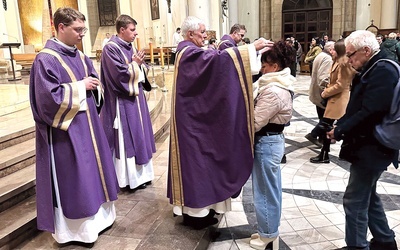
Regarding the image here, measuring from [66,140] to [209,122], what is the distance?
3.27 feet

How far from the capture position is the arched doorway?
698 inches

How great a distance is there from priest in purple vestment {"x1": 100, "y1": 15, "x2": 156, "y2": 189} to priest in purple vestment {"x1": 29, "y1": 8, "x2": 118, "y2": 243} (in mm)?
701

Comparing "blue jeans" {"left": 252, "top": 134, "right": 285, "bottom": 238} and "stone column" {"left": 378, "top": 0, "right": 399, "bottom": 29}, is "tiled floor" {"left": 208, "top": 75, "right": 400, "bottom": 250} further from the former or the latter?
"stone column" {"left": 378, "top": 0, "right": 399, "bottom": 29}

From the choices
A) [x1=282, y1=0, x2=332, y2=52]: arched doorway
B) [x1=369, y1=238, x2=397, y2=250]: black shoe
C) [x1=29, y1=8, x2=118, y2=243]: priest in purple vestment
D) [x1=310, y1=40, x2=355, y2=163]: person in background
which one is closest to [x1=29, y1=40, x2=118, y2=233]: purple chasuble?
Answer: [x1=29, y1=8, x2=118, y2=243]: priest in purple vestment

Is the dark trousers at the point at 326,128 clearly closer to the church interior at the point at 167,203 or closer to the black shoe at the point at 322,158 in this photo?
the black shoe at the point at 322,158

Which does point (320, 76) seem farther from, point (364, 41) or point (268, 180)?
point (268, 180)

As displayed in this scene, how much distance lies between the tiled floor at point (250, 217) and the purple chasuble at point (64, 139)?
1.25ft

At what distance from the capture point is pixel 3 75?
1123cm

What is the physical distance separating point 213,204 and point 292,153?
108 inches

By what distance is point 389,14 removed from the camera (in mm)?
15641

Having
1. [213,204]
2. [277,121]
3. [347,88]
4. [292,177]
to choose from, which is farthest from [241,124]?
[347,88]

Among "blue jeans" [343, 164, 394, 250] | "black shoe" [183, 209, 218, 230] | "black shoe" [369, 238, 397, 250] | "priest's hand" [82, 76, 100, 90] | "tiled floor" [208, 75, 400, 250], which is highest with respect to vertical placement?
"priest's hand" [82, 76, 100, 90]

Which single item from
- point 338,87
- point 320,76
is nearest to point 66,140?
point 338,87

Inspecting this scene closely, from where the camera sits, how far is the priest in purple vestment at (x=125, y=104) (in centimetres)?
336
